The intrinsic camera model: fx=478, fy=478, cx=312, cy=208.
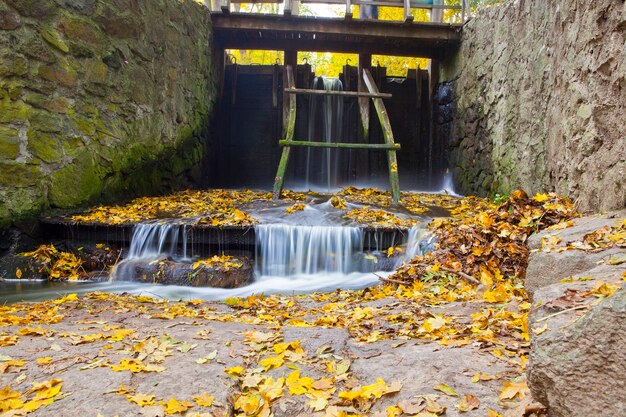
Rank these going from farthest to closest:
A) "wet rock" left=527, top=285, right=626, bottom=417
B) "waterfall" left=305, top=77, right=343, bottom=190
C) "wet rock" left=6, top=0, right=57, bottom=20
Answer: "waterfall" left=305, top=77, right=343, bottom=190, "wet rock" left=6, top=0, right=57, bottom=20, "wet rock" left=527, top=285, right=626, bottom=417

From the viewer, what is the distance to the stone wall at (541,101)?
386 centimetres

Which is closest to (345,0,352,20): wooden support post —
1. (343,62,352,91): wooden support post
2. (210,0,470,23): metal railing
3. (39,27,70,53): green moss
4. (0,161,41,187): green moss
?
(210,0,470,23): metal railing

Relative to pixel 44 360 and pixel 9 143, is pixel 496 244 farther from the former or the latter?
pixel 9 143

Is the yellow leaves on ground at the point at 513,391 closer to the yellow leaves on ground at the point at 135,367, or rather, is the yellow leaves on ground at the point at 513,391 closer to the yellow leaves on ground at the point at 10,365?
the yellow leaves on ground at the point at 135,367

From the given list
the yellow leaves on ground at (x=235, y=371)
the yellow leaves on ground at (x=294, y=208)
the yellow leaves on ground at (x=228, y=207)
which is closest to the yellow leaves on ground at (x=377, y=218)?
the yellow leaves on ground at (x=228, y=207)

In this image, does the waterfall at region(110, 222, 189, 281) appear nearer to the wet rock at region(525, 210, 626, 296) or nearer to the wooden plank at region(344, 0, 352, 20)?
the wet rock at region(525, 210, 626, 296)

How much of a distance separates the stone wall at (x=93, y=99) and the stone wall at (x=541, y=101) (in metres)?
5.57

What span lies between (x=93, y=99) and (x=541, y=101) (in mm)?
6120

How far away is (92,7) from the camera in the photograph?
676 centimetres

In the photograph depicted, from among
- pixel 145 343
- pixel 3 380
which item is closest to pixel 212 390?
pixel 145 343

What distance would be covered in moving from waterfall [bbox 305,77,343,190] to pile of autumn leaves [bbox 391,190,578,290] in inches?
275

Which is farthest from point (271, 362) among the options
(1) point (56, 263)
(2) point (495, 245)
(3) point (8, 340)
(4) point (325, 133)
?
(4) point (325, 133)

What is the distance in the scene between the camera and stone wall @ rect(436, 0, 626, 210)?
3.86 m

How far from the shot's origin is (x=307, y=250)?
246 inches
